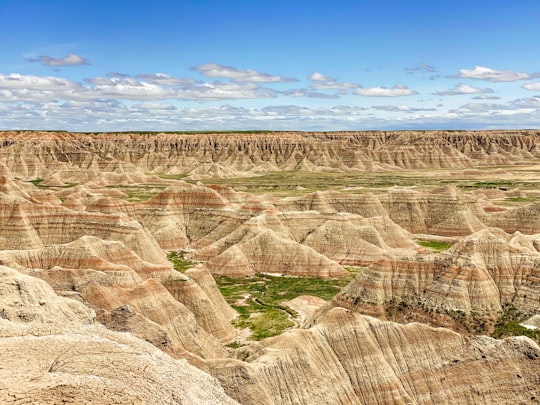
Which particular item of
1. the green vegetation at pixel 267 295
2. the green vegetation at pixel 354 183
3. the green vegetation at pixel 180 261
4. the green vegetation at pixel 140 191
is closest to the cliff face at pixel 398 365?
the green vegetation at pixel 267 295

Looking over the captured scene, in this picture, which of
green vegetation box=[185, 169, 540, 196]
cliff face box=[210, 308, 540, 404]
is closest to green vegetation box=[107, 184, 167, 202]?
green vegetation box=[185, 169, 540, 196]

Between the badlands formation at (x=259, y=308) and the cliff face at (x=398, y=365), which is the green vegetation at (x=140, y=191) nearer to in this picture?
the badlands formation at (x=259, y=308)

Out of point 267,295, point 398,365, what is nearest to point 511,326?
point 398,365

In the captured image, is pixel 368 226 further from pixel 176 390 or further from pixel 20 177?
pixel 20 177

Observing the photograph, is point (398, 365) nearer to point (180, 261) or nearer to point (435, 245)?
point (180, 261)

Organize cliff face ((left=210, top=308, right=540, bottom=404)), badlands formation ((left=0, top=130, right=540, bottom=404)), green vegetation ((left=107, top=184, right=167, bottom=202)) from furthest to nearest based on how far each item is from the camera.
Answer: green vegetation ((left=107, top=184, right=167, bottom=202)) → cliff face ((left=210, top=308, right=540, bottom=404)) → badlands formation ((left=0, top=130, right=540, bottom=404))

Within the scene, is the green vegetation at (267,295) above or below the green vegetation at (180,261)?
above

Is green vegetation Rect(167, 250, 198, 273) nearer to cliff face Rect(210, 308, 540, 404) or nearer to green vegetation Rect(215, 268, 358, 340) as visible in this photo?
green vegetation Rect(215, 268, 358, 340)
